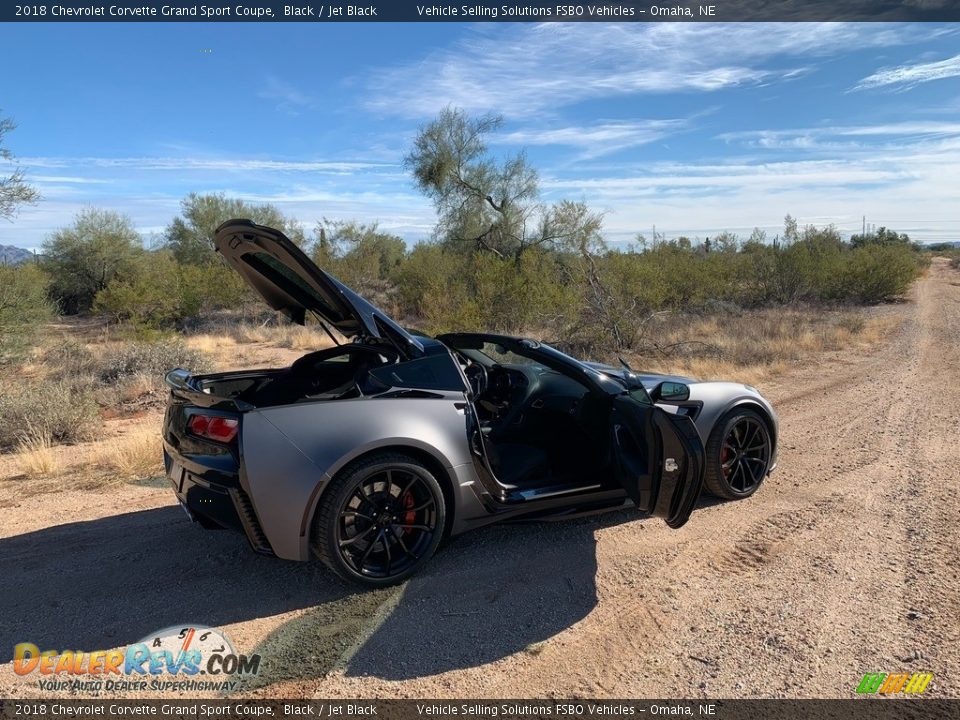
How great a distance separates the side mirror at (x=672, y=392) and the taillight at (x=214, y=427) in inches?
96.0


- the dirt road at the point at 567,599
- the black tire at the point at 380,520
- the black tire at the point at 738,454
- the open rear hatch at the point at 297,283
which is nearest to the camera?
the dirt road at the point at 567,599

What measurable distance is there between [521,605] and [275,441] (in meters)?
1.53

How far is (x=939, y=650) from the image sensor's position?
9.16ft

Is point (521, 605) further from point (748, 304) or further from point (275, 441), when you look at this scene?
point (748, 304)

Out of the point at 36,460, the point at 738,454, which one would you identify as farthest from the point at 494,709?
the point at 36,460

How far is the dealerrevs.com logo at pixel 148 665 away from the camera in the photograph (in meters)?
2.62

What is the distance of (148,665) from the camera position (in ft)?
9.06

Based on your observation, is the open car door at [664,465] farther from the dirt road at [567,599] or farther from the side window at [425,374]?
the side window at [425,374]

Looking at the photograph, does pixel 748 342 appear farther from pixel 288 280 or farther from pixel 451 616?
pixel 451 616

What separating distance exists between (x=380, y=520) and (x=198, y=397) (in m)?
1.22

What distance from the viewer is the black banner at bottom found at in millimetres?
2414

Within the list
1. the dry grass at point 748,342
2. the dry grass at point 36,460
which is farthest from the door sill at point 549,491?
the dry grass at point 748,342

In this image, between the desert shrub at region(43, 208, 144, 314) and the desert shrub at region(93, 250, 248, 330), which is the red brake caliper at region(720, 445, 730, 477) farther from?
the desert shrub at region(43, 208, 144, 314)

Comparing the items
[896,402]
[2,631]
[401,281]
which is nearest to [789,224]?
[401,281]
